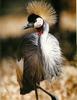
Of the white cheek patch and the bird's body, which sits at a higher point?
the white cheek patch

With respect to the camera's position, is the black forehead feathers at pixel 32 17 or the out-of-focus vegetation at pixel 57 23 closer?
the black forehead feathers at pixel 32 17

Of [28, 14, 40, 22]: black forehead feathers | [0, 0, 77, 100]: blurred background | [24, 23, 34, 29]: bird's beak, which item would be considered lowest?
[0, 0, 77, 100]: blurred background

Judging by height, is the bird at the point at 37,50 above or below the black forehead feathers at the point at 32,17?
below

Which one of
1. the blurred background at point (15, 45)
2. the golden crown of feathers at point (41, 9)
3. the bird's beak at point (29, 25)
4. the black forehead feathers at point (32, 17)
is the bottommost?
the blurred background at point (15, 45)

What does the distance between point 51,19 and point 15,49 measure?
0.30 m

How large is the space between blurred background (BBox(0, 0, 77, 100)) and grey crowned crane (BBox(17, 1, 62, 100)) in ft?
0.13

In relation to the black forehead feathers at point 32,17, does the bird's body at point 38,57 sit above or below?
below

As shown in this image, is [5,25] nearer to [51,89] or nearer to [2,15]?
[2,15]

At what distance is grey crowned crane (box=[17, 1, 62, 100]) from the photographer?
404 cm

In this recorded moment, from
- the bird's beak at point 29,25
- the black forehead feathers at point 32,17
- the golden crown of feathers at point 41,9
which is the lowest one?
the bird's beak at point 29,25

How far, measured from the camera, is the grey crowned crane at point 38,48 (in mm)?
4035

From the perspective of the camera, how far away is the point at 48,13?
159 inches

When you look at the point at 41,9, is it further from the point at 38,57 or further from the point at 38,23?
the point at 38,57

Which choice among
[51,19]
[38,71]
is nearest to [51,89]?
[38,71]
